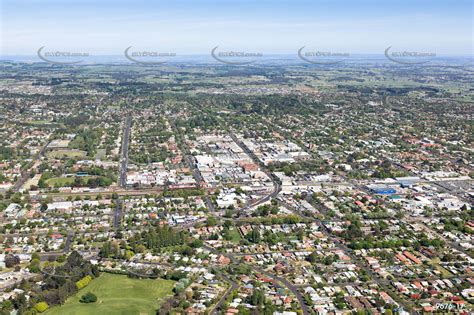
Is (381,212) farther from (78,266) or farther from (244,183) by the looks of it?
(78,266)

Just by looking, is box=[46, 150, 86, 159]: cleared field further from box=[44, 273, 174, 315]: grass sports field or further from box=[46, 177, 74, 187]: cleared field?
box=[44, 273, 174, 315]: grass sports field

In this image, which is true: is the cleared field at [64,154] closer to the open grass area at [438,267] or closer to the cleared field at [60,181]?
the cleared field at [60,181]

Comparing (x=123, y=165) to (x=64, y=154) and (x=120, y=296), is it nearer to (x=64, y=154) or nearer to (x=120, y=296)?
(x=64, y=154)

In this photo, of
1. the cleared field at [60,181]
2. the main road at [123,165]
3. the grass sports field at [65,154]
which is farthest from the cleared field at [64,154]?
the cleared field at [60,181]

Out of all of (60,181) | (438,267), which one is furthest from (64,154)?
(438,267)

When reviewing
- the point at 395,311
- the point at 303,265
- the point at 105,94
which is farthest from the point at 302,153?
the point at 105,94

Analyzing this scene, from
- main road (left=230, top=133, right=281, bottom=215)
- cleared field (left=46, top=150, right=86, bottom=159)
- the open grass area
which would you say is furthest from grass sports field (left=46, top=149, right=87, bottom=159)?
the open grass area
